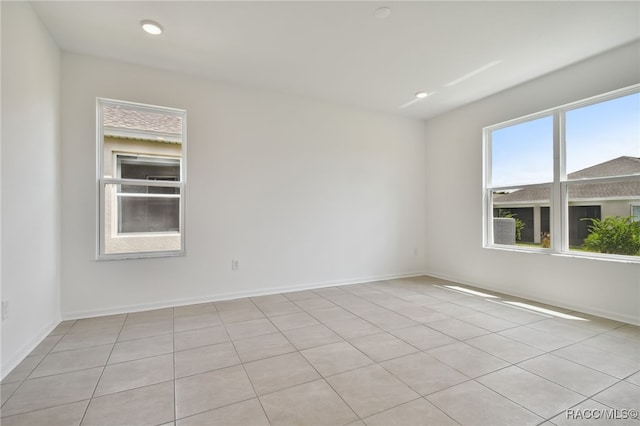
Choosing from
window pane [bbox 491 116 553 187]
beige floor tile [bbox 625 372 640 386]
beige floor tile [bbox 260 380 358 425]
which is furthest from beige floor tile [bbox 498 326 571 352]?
window pane [bbox 491 116 553 187]

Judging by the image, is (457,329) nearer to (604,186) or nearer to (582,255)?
(582,255)

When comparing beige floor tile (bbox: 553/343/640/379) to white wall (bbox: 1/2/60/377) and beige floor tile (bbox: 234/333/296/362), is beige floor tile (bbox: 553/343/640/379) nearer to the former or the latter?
beige floor tile (bbox: 234/333/296/362)

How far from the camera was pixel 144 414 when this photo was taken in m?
1.56

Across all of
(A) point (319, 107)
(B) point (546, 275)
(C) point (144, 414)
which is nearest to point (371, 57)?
(A) point (319, 107)

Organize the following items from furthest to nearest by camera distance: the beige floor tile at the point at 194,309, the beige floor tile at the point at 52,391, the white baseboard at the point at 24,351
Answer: the beige floor tile at the point at 194,309
the white baseboard at the point at 24,351
the beige floor tile at the point at 52,391

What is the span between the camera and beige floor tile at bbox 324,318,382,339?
8.55 feet

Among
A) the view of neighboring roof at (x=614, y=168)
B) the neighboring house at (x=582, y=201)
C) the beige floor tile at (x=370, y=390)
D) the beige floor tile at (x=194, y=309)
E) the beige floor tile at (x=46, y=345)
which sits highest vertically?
the view of neighboring roof at (x=614, y=168)

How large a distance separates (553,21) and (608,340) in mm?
2736

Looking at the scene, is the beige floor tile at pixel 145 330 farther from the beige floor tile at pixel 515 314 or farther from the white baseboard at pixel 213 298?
the beige floor tile at pixel 515 314

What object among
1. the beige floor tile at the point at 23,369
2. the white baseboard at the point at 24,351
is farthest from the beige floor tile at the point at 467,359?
the white baseboard at the point at 24,351

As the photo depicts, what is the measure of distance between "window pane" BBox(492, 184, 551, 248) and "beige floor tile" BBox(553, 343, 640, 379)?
5.18 ft

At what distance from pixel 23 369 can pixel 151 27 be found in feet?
9.23

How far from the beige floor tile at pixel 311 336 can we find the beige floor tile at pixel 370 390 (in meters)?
0.50

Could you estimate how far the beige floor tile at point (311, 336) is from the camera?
2.41 metres
